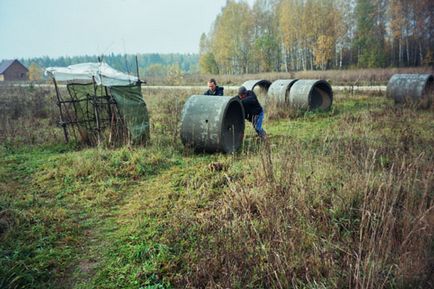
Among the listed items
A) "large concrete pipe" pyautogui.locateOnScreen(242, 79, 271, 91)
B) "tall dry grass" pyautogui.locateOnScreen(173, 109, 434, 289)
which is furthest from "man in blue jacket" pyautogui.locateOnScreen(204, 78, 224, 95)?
"large concrete pipe" pyautogui.locateOnScreen(242, 79, 271, 91)

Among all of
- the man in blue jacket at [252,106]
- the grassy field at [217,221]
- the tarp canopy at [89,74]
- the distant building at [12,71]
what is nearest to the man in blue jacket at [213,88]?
the man in blue jacket at [252,106]

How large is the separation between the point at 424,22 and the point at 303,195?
35.3m

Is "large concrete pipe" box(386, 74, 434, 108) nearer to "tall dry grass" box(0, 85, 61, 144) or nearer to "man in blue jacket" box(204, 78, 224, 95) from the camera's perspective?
"man in blue jacket" box(204, 78, 224, 95)

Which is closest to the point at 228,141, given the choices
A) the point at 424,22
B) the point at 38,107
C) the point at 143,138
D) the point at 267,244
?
the point at 143,138

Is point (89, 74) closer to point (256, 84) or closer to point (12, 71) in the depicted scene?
point (256, 84)

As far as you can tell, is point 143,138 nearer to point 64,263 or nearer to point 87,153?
point 87,153

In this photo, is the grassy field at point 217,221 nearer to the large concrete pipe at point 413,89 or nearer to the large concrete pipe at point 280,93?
the large concrete pipe at point 280,93

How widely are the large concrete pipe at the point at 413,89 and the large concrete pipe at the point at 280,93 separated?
443 centimetres

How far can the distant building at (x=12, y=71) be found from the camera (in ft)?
208

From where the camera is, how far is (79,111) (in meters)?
8.81

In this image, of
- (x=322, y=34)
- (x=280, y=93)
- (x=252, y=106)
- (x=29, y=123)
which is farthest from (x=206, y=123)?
(x=322, y=34)

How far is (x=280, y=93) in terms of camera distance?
12.5 metres

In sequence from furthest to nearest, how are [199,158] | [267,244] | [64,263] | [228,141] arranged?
[228,141] < [199,158] < [64,263] < [267,244]

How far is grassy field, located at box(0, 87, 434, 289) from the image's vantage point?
2.67 metres
